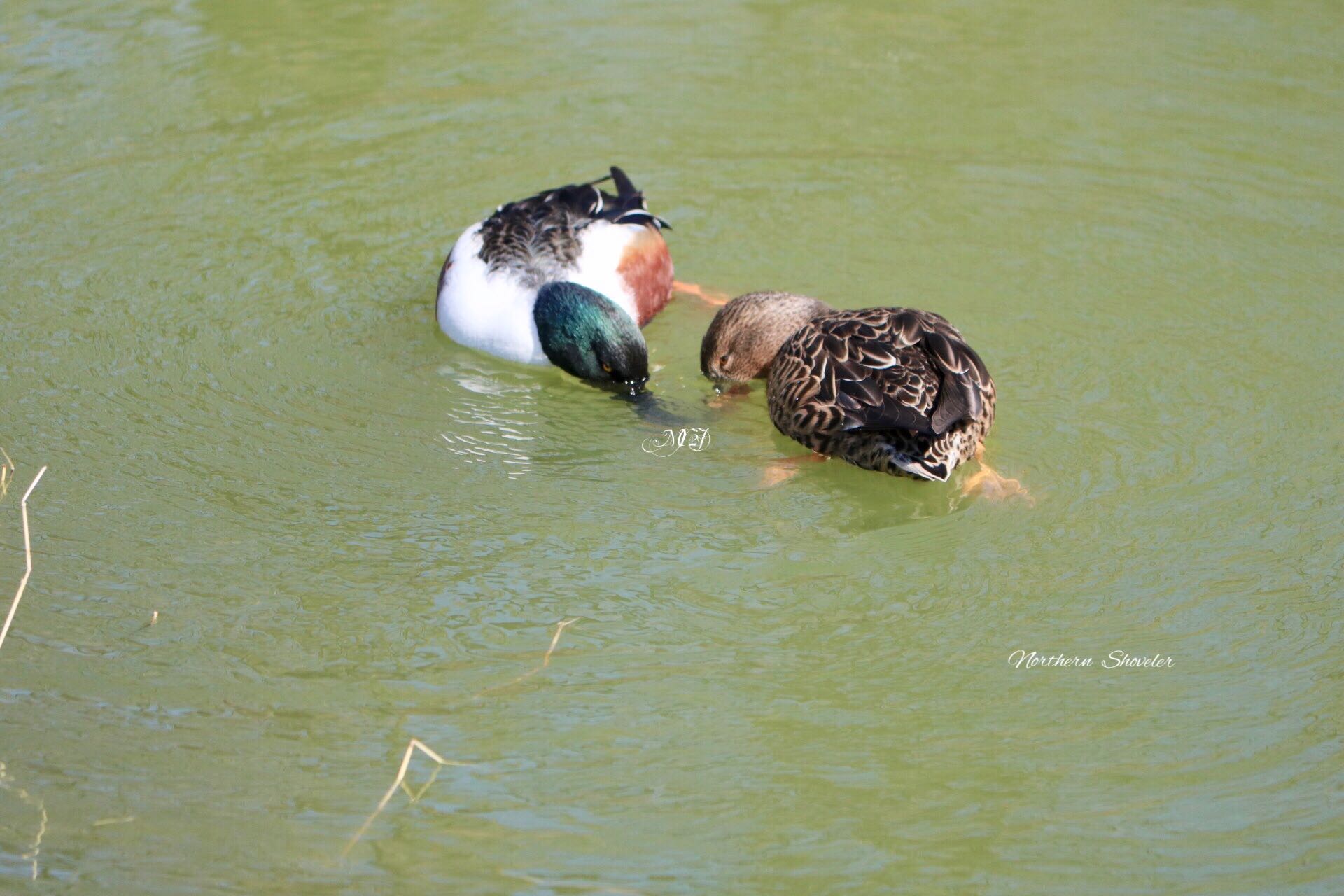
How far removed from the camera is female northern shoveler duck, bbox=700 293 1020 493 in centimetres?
555

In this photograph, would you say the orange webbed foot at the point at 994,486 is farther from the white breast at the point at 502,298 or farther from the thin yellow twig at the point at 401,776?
the thin yellow twig at the point at 401,776

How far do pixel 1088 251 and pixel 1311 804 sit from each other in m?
4.14

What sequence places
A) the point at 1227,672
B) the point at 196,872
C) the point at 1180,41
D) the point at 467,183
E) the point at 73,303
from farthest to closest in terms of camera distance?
the point at 1180,41 → the point at 467,183 → the point at 73,303 → the point at 1227,672 → the point at 196,872

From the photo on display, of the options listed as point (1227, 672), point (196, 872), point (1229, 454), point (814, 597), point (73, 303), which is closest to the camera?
point (196, 872)

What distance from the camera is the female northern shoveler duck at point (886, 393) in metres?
5.55

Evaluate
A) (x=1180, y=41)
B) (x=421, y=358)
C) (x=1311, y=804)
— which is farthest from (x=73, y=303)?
(x=1180, y=41)

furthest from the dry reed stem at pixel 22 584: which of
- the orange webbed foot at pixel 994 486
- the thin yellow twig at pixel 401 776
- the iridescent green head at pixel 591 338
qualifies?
the orange webbed foot at pixel 994 486

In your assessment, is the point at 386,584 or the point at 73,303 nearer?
the point at 386,584

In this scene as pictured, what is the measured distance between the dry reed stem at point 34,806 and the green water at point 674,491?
0.02 meters

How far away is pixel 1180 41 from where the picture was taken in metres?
9.93

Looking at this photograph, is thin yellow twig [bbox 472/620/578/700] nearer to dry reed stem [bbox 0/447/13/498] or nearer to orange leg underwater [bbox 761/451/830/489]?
orange leg underwater [bbox 761/451/830/489]

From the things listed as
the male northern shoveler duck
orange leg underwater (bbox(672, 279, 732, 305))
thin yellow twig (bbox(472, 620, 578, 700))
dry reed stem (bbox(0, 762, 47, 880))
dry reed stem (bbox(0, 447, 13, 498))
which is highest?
the male northern shoveler duck

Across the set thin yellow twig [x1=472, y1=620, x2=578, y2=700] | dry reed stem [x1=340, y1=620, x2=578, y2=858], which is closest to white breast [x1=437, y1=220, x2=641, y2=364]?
thin yellow twig [x1=472, y1=620, x2=578, y2=700]

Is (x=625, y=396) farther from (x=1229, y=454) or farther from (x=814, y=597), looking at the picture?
(x=1229, y=454)
